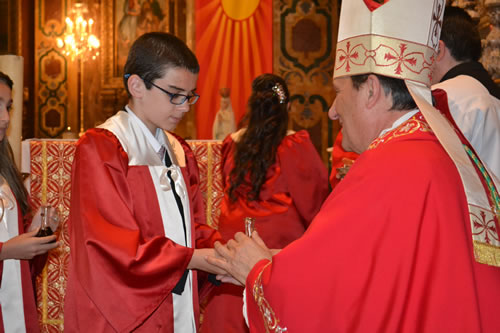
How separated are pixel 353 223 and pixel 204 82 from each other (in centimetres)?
902

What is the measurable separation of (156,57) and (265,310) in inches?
45.1

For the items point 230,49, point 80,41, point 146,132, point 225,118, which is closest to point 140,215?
point 146,132

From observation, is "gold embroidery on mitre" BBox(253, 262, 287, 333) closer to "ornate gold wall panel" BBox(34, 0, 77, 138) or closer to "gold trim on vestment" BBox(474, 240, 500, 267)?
"gold trim on vestment" BBox(474, 240, 500, 267)

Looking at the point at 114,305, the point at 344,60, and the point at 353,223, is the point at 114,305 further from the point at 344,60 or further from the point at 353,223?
the point at 344,60

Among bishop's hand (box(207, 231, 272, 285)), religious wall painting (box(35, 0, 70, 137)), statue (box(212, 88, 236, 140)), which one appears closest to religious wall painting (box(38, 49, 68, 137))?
religious wall painting (box(35, 0, 70, 137))

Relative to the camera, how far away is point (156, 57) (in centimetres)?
221

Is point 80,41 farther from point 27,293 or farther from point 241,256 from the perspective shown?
point 241,256

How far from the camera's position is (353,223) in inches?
61.6

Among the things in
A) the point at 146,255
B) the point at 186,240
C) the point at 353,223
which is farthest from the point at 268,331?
the point at 186,240

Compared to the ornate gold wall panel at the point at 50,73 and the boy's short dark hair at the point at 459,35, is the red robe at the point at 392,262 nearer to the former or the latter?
the boy's short dark hair at the point at 459,35

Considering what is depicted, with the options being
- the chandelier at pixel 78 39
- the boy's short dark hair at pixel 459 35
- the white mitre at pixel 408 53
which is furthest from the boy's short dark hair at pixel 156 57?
the chandelier at pixel 78 39

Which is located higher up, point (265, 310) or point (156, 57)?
point (156, 57)

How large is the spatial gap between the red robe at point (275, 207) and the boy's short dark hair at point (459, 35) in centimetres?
115

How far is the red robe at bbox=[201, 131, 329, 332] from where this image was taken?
3.57 metres
